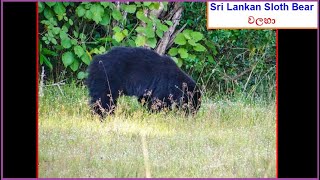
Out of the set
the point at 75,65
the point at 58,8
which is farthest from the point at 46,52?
the point at 58,8

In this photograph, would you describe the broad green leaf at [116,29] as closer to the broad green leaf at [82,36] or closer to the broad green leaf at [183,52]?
the broad green leaf at [82,36]

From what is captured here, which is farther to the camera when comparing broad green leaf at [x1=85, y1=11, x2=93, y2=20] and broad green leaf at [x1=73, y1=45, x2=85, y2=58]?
broad green leaf at [x1=73, y1=45, x2=85, y2=58]

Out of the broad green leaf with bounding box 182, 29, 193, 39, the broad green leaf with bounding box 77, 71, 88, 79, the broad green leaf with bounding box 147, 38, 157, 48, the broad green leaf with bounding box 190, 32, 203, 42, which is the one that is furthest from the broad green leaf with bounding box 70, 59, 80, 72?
the broad green leaf with bounding box 190, 32, 203, 42

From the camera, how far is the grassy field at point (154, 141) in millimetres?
→ 6352

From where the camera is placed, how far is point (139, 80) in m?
9.91

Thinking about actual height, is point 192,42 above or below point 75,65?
above

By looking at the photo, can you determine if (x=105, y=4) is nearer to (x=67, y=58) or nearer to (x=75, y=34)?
(x=75, y=34)

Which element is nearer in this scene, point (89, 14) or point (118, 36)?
point (89, 14)

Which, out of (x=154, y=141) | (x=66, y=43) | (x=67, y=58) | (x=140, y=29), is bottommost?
(x=154, y=141)

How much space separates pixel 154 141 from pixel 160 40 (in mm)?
3962

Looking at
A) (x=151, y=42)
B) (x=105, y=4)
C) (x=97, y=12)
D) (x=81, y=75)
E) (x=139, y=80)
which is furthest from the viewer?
(x=151, y=42)

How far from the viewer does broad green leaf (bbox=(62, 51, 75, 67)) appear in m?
10.4

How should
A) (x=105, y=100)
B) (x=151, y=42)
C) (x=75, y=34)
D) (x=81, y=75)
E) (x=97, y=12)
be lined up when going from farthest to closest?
(x=151, y=42), (x=75, y=34), (x=81, y=75), (x=97, y=12), (x=105, y=100)

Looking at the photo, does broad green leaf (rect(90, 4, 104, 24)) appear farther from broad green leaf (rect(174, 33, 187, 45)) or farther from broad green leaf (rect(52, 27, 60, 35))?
broad green leaf (rect(174, 33, 187, 45))
